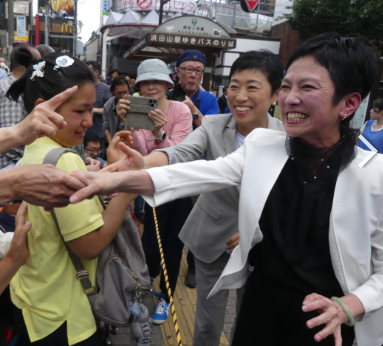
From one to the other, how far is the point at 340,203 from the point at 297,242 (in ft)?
0.79

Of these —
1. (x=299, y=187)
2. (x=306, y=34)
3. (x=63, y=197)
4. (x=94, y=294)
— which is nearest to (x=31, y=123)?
(x=63, y=197)

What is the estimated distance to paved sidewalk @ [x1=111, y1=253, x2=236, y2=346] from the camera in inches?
110

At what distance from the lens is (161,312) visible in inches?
120

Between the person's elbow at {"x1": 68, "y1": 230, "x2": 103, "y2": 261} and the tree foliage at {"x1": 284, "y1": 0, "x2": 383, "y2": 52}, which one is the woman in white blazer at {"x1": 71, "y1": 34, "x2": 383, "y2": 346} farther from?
the tree foliage at {"x1": 284, "y1": 0, "x2": 383, "y2": 52}

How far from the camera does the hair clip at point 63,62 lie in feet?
5.20

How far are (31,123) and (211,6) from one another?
2642cm

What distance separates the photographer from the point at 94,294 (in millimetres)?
1514

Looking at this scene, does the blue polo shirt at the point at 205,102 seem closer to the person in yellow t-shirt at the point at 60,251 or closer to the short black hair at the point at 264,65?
the short black hair at the point at 264,65

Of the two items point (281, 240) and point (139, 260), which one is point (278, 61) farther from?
point (139, 260)

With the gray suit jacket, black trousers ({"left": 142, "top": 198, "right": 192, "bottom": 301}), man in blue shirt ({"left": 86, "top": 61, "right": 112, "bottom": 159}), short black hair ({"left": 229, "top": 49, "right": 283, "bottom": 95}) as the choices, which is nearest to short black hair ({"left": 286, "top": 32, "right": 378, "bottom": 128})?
short black hair ({"left": 229, "top": 49, "right": 283, "bottom": 95})

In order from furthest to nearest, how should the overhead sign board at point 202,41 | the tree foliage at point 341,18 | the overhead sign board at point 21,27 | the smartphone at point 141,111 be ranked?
the overhead sign board at point 21,27 → the tree foliage at point 341,18 → the overhead sign board at point 202,41 → the smartphone at point 141,111

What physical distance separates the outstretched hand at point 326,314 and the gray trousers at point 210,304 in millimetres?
938

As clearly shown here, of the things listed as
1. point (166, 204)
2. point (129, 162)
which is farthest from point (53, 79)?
point (166, 204)

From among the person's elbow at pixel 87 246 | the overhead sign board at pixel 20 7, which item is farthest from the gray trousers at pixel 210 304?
the overhead sign board at pixel 20 7
